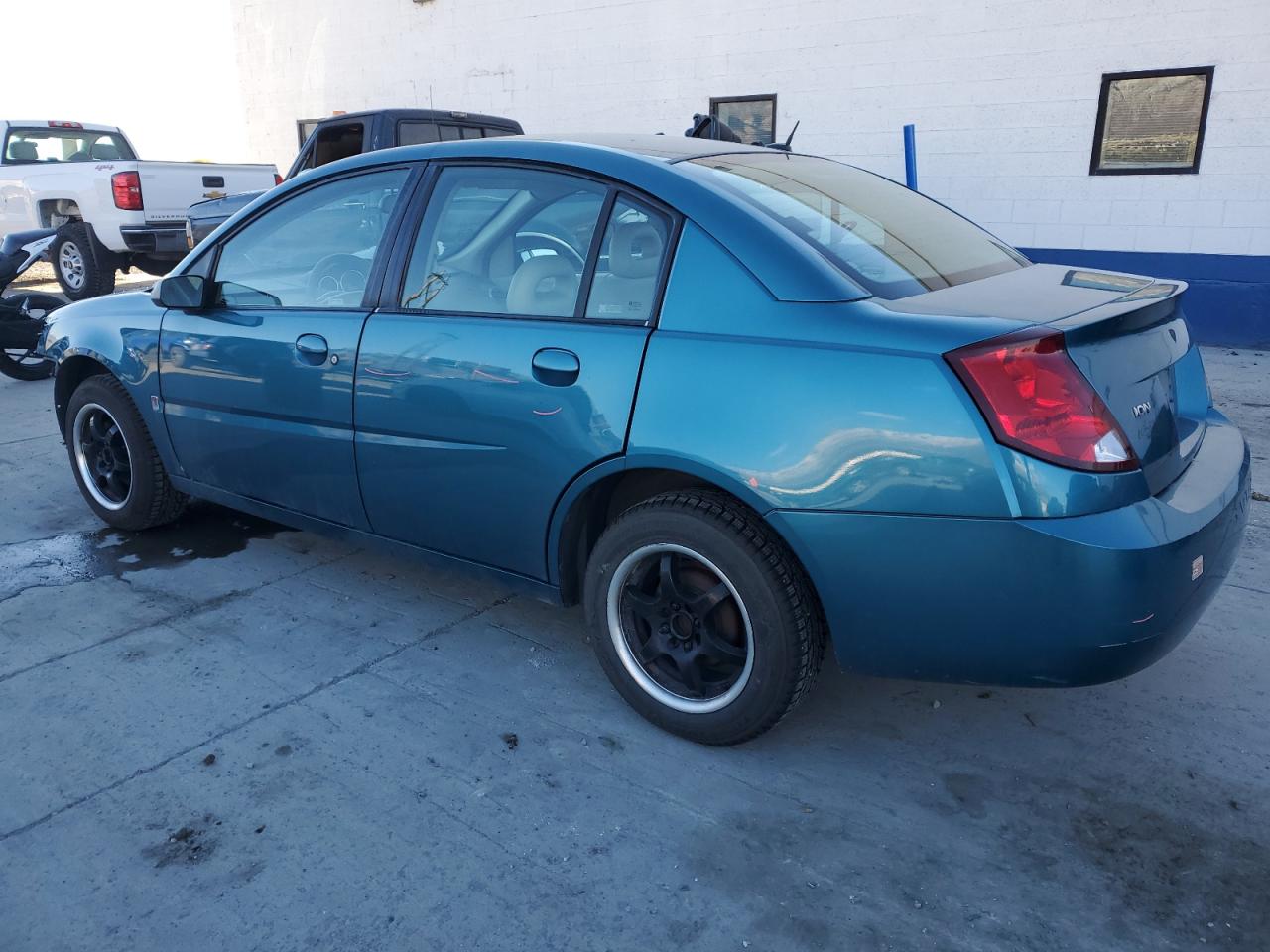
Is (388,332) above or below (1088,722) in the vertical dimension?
above

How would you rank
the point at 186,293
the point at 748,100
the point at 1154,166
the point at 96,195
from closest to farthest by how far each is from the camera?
the point at 186,293, the point at 1154,166, the point at 748,100, the point at 96,195

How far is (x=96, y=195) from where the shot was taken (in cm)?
1087

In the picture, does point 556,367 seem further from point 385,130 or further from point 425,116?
point 425,116

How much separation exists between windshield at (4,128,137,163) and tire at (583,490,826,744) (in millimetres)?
12062

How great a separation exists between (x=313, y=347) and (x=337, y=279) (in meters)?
0.28

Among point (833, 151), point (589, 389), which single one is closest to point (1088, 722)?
point (589, 389)

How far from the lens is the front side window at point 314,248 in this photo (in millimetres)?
3350

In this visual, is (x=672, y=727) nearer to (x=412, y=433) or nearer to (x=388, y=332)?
(x=412, y=433)

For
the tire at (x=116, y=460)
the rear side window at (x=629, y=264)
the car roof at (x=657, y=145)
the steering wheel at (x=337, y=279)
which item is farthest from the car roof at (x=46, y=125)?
the rear side window at (x=629, y=264)

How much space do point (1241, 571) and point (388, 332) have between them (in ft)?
11.4

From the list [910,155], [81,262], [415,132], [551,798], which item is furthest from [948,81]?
[81,262]

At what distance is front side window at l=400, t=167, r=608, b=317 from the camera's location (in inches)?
Answer: 113

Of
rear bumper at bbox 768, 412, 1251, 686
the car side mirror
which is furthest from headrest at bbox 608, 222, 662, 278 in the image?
the car side mirror

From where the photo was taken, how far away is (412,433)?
310 cm
